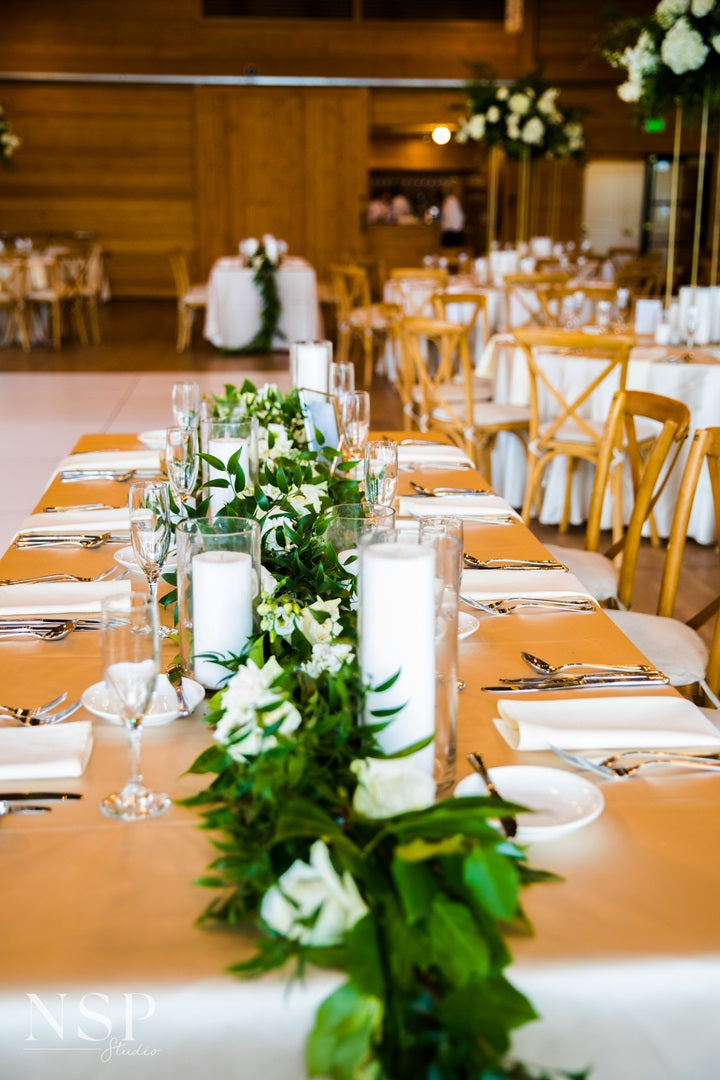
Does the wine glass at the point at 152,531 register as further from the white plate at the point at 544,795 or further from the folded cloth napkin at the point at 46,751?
the white plate at the point at 544,795

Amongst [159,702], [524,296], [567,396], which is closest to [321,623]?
[159,702]

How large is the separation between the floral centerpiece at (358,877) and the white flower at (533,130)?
882 centimetres

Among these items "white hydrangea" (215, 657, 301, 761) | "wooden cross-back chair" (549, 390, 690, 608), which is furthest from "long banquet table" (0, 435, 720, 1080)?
"wooden cross-back chair" (549, 390, 690, 608)

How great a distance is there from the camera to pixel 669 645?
254 centimetres

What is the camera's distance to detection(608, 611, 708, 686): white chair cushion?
246 cm

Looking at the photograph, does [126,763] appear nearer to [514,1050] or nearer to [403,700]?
[403,700]

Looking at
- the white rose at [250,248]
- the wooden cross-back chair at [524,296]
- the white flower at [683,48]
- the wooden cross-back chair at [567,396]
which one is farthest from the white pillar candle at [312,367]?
the white rose at [250,248]

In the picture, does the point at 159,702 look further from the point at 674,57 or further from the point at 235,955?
the point at 674,57

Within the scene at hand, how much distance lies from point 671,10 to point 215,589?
4.87 meters

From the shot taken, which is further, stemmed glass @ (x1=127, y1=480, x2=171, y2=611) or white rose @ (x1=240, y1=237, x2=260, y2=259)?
white rose @ (x1=240, y1=237, x2=260, y2=259)

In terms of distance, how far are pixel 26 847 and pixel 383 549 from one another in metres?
0.49

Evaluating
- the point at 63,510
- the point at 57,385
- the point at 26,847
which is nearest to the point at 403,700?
the point at 26,847

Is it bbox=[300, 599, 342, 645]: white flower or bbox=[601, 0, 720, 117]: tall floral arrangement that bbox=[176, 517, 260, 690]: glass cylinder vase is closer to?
bbox=[300, 599, 342, 645]: white flower

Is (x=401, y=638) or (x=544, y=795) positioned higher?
(x=401, y=638)
